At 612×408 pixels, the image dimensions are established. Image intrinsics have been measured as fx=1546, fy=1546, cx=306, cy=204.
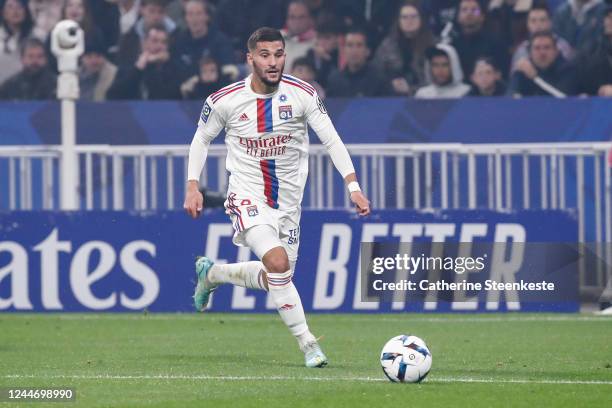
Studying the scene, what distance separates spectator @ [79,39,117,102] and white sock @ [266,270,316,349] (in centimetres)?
943

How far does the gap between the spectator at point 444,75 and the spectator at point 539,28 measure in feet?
2.28

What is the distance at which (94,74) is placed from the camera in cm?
1969

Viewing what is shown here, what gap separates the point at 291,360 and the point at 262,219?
3.45 feet

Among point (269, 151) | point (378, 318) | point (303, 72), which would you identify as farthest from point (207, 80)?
point (269, 151)

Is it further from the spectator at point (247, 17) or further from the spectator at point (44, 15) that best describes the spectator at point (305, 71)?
the spectator at point (44, 15)

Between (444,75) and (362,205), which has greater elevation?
(444,75)

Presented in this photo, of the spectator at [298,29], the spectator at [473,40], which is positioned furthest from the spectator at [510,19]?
the spectator at [298,29]

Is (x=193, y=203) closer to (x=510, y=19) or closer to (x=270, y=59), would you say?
(x=270, y=59)

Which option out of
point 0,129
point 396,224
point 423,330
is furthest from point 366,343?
point 0,129

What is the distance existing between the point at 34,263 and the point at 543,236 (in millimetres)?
5089

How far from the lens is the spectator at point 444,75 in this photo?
18266 millimetres

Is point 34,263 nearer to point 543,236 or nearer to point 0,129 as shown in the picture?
point 0,129
